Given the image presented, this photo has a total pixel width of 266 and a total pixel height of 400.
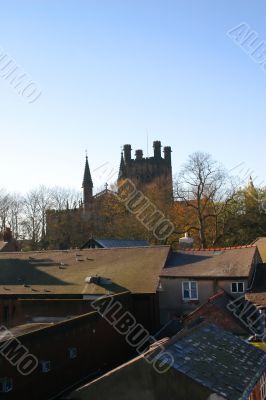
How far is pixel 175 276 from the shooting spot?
28.9 metres

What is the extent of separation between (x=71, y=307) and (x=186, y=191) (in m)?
35.4

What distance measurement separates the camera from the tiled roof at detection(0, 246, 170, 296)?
29.7 meters

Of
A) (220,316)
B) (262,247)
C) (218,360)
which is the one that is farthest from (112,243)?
(218,360)

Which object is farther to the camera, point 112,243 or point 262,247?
point 262,247

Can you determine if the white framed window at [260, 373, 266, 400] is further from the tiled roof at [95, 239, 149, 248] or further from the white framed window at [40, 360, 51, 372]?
the tiled roof at [95, 239, 149, 248]

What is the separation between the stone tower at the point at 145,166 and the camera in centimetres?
8600

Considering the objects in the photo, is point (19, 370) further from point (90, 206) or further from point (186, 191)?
point (90, 206)

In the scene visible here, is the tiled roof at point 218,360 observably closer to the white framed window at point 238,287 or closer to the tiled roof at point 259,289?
the tiled roof at point 259,289

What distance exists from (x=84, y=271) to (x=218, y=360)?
18.0 meters

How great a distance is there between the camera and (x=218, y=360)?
1506cm

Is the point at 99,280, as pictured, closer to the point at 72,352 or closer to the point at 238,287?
the point at 238,287

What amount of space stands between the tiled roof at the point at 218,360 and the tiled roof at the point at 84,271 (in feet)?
37.9

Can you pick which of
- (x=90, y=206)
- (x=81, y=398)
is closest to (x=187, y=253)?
(x=81, y=398)

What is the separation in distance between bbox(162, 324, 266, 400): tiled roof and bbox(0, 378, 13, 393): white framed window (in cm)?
594
